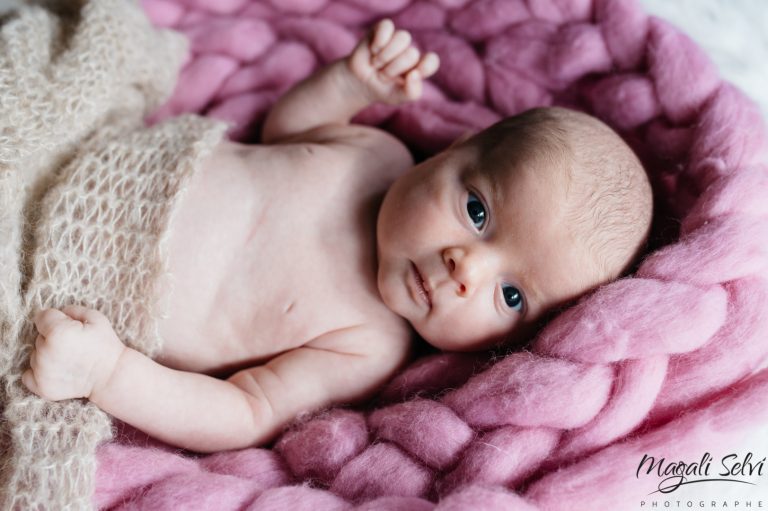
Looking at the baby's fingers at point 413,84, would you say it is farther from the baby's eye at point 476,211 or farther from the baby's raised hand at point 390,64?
the baby's eye at point 476,211

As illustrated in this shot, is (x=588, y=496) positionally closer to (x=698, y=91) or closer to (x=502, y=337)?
(x=502, y=337)

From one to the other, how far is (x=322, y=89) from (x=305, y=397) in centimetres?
67

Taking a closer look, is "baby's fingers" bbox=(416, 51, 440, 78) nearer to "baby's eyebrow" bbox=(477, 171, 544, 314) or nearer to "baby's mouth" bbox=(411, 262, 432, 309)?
"baby's eyebrow" bbox=(477, 171, 544, 314)

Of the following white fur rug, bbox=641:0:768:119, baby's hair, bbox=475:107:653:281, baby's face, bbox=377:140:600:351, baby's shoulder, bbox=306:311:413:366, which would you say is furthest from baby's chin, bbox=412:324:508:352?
white fur rug, bbox=641:0:768:119

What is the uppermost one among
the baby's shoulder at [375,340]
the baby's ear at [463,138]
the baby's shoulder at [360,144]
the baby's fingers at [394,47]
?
the baby's fingers at [394,47]

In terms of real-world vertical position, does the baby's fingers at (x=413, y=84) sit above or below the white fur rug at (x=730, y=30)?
below

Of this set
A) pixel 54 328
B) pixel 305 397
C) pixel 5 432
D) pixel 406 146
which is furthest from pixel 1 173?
pixel 406 146

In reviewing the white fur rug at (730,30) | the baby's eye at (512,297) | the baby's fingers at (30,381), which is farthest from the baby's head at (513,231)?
the baby's fingers at (30,381)

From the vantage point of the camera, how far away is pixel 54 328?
3.56 feet

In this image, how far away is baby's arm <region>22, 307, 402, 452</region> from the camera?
1.10 metres

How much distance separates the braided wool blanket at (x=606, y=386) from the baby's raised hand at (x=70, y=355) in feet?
0.36

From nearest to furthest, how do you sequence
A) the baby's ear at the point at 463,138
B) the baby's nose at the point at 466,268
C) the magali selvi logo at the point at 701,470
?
the magali selvi logo at the point at 701,470 < the baby's nose at the point at 466,268 < the baby's ear at the point at 463,138

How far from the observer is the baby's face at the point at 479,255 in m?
1.22

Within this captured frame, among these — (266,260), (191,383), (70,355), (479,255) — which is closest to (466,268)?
(479,255)
